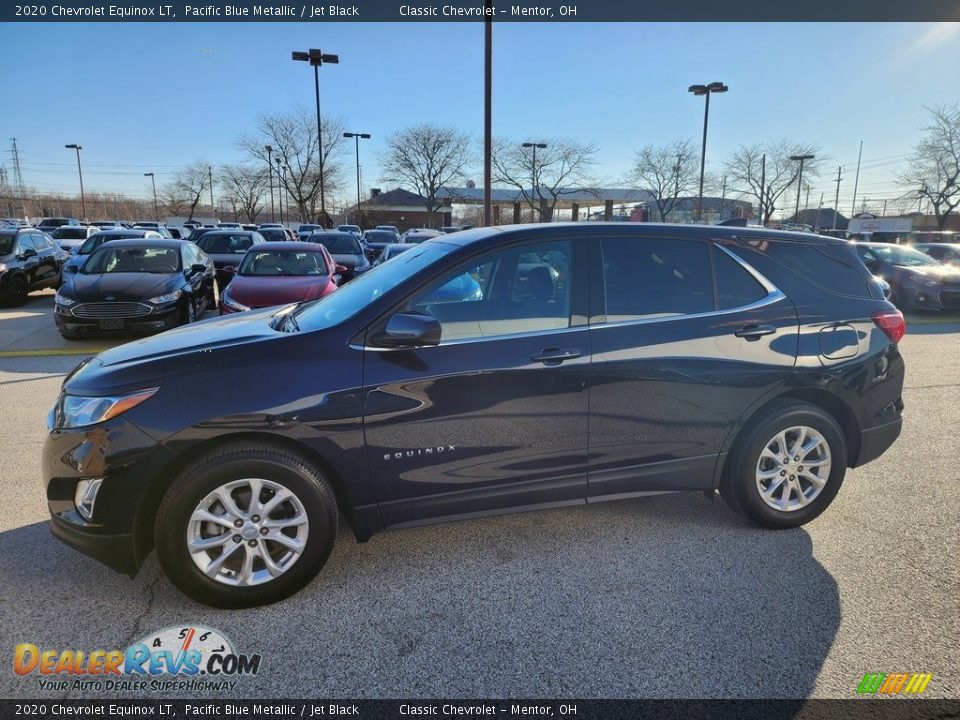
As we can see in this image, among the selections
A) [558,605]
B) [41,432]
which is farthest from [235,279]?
[558,605]

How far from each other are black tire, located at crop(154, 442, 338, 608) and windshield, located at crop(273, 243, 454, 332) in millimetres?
692

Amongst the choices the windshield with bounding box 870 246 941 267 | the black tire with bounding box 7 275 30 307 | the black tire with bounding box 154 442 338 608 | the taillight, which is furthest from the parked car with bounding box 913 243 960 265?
the black tire with bounding box 7 275 30 307

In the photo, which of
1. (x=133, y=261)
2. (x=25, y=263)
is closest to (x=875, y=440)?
(x=133, y=261)

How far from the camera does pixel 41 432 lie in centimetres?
484

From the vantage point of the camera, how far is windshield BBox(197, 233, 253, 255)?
14.7 m

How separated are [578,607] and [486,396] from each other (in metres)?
1.08

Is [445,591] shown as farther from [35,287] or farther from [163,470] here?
[35,287]

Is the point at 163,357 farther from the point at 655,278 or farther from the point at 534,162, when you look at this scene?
the point at 534,162

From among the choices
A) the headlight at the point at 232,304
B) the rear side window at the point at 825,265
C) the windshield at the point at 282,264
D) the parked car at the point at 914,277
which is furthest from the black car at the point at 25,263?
the parked car at the point at 914,277

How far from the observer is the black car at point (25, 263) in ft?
40.6

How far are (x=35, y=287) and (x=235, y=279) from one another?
25.9 feet

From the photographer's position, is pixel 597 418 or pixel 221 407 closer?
pixel 221 407

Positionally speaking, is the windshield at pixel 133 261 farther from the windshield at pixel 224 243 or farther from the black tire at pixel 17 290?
the windshield at pixel 224 243

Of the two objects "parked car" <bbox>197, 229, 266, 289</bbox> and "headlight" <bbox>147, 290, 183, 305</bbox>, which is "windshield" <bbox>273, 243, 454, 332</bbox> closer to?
"headlight" <bbox>147, 290, 183, 305</bbox>
